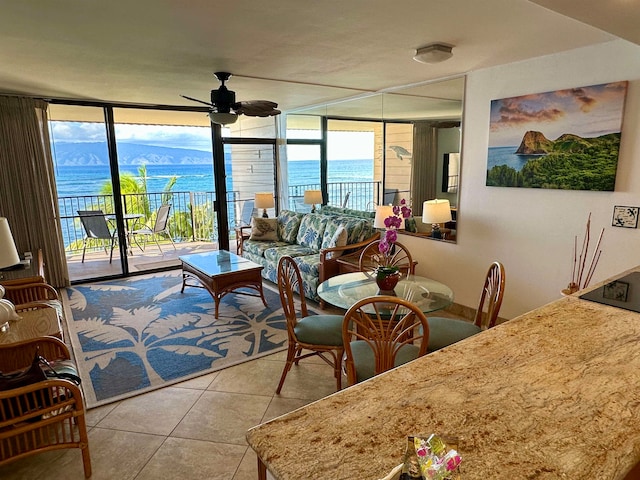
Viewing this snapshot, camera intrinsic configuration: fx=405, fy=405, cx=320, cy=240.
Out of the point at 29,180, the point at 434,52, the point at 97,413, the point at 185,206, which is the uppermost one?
the point at 434,52

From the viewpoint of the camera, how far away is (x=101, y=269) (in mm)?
6066

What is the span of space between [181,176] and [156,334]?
4.54 meters

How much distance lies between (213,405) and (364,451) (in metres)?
2.00

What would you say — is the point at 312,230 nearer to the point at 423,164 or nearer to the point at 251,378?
the point at 423,164

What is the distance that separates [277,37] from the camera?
2648 millimetres

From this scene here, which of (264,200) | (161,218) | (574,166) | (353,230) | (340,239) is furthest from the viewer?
(161,218)

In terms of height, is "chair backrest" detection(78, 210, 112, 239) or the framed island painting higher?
the framed island painting

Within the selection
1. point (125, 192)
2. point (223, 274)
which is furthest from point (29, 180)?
point (223, 274)

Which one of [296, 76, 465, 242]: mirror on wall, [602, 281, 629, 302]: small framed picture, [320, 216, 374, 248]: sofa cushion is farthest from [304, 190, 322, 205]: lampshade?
[602, 281, 629, 302]: small framed picture

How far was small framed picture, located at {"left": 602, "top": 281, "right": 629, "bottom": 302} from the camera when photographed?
1.87 metres

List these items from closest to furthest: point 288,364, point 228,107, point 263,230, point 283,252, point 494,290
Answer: point 494,290 → point 288,364 → point 228,107 → point 283,252 → point 263,230

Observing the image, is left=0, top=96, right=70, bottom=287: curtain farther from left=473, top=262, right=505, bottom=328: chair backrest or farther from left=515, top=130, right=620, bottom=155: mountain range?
left=515, top=130, right=620, bottom=155: mountain range

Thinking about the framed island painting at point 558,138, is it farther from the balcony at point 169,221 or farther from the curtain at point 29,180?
the curtain at point 29,180

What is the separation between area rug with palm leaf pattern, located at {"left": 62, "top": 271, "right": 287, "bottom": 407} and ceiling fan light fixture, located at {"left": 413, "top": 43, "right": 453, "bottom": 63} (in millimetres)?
2542
